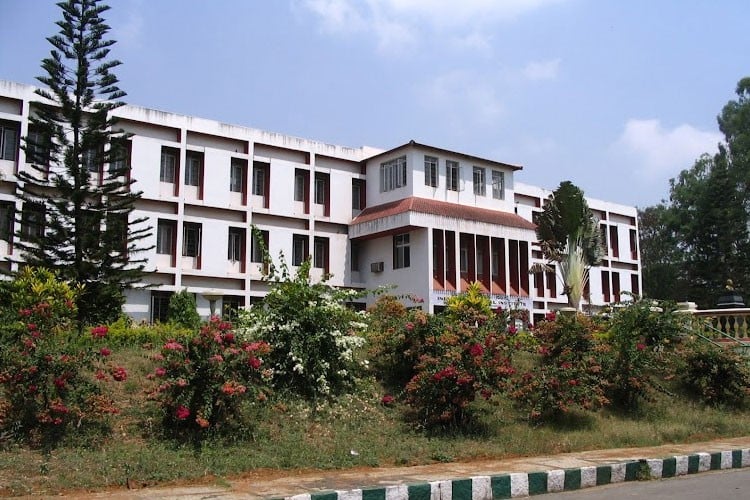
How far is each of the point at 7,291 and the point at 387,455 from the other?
9205 millimetres

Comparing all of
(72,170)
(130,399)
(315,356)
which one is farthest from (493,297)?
(130,399)

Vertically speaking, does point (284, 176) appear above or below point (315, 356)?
above

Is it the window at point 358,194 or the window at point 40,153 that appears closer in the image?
the window at point 40,153

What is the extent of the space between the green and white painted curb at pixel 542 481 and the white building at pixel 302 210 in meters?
15.1

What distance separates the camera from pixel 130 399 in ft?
31.1

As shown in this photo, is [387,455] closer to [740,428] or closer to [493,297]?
[740,428]

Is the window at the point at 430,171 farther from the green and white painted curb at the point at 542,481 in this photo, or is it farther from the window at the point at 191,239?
the green and white painted curb at the point at 542,481

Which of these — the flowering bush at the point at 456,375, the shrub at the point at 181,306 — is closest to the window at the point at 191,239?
the shrub at the point at 181,306

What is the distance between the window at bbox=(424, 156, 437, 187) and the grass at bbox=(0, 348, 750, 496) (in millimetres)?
14439

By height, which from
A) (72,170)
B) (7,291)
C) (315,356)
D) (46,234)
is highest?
(72,170)

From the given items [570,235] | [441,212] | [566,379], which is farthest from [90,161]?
[570,235]

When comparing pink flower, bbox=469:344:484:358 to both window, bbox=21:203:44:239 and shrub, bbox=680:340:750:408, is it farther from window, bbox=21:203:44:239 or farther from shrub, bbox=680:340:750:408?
window, bbox=21:203:44:239

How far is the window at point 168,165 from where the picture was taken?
23328 millimetres

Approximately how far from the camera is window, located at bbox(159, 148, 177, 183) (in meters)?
23.3
